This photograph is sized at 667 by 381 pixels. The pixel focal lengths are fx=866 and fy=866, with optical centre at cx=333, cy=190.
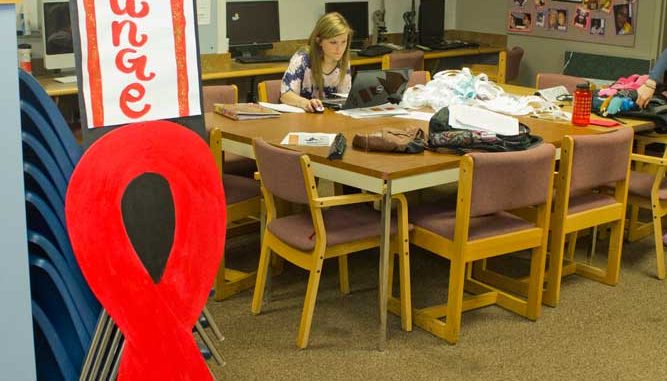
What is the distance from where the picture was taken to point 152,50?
6.69 feet

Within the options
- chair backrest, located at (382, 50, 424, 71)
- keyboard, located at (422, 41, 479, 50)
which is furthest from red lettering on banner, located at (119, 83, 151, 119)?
keyboard, located at (422, 41, 479, 50)

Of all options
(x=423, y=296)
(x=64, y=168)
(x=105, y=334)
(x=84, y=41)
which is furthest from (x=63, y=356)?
(x=423, y=296)

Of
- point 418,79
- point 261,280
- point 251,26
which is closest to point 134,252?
point 261,280

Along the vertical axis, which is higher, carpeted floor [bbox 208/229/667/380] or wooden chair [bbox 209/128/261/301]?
wooden chair [bbox 209/128/261/301]

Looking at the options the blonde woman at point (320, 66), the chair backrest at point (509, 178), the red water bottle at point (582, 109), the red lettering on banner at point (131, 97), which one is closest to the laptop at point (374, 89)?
the blonde woman at point (320, 66)

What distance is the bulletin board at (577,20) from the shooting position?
6.57 m

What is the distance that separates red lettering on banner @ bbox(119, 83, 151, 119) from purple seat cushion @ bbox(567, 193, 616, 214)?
222cm

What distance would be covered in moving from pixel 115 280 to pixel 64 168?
30 centimetres

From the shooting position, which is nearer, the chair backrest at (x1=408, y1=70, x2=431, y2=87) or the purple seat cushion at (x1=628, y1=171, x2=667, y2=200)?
the purple seat cushion at (x1=628, y1=171, x2=667, y2=200)

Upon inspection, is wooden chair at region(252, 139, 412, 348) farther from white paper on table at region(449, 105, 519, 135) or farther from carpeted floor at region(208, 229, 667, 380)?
white paper on table at region(449, 105, 519, 135)

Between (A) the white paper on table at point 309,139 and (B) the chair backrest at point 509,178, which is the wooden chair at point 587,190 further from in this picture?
(A) the white paper on table at point 309,139

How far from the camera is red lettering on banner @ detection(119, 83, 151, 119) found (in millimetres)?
2020

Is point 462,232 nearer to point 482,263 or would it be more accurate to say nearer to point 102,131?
point 482,263

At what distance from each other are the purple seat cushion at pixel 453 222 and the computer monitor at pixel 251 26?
3250 mm
